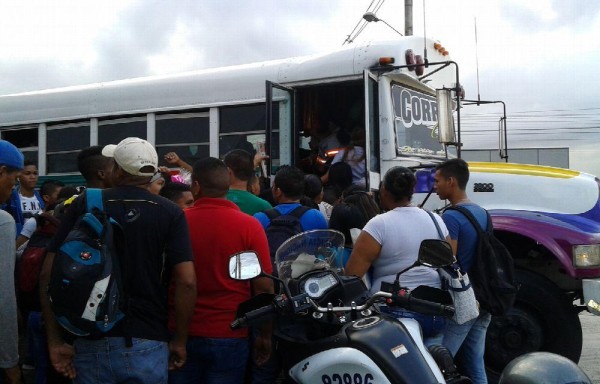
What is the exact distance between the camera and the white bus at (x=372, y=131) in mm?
4727

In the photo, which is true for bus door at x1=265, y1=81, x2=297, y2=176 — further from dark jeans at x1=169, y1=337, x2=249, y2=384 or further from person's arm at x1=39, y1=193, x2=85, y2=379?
person's arm at x1=39, y1=193, x2=85, y2=379

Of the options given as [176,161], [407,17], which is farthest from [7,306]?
[407,17]

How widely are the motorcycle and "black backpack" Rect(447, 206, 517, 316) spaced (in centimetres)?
111

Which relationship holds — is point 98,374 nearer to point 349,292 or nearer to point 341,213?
point 349,292

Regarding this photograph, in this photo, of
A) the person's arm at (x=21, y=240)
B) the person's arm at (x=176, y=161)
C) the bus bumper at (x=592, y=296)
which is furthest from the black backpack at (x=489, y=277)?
the person's arm at (x=176, y=161)

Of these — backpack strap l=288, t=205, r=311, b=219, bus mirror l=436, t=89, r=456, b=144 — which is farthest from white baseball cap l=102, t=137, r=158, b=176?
bus mirror l=436, t=89, r=456, b=144

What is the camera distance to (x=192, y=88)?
6.46 meters

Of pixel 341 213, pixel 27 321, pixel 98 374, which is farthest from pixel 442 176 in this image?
pixel 27 321

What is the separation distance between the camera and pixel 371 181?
17.5 feet

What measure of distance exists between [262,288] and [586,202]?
335 centimetres

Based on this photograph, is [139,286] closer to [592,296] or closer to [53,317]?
[53,317]

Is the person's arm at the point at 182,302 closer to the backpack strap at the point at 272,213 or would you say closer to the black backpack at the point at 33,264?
the black backpack at the point at 33,264

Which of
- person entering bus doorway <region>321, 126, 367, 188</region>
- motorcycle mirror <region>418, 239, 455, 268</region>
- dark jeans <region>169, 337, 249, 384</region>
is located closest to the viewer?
motorcycle mirror <region>418, 239, 455, 268</region>

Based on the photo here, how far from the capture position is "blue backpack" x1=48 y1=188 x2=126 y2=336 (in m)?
2.18
